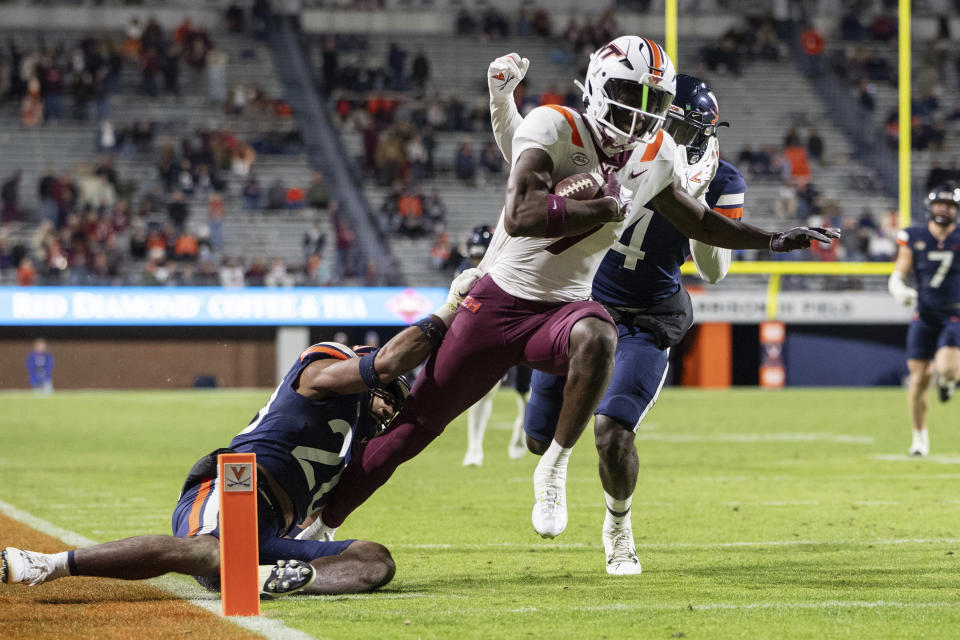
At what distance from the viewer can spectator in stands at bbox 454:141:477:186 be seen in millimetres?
27156

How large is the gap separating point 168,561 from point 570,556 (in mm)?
1950

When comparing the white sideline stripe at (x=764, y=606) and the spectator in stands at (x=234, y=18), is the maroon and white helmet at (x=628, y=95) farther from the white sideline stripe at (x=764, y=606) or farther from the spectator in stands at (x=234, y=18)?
the spectator in stands at (x=234, y=18)

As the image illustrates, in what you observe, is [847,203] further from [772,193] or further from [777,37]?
[777,37]

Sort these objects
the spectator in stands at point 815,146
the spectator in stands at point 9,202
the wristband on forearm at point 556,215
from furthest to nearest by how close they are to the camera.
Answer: the spectator in stands at point 815,146 → the spectator in stands at point 9,202 → the wristband on forearm at point 556,215

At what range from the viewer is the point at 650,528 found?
22.6 feet

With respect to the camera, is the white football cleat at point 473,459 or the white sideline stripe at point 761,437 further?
the white sideline stripe at point 761,437

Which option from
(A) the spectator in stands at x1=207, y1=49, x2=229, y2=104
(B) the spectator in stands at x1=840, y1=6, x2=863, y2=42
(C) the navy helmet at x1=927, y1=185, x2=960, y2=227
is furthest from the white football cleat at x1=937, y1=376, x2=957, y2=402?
(B) the spectator in stands at x1=840, y1=6, x2=863, y2=42

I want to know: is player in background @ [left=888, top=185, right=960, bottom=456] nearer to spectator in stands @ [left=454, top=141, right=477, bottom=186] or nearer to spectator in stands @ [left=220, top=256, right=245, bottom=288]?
spectator in stands @ [left=220, top=256, right=245, bottom=288]

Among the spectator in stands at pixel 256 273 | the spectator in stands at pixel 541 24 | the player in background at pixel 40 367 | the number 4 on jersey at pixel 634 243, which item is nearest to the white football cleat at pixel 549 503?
the number 4 on jersey at pixel 634 243

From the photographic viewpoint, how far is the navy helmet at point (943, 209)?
426 inches

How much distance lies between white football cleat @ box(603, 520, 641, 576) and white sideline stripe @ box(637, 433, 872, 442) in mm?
7693

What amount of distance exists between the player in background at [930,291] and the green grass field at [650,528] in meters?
0.60

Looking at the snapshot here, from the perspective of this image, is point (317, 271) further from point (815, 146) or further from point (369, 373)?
point (369, 373)

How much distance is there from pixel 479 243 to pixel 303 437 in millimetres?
5125
